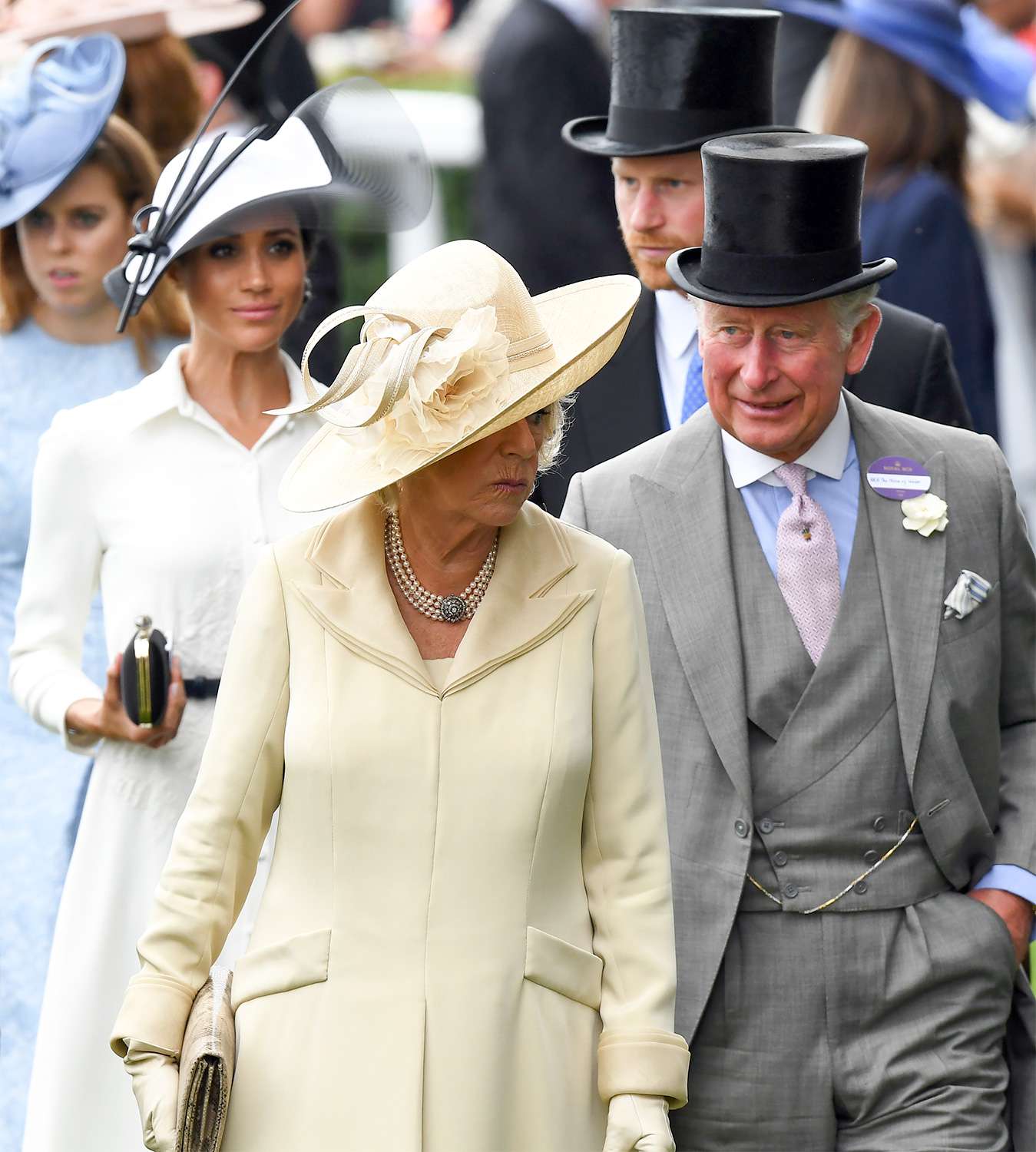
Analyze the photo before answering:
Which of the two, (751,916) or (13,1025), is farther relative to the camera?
(13,1025)

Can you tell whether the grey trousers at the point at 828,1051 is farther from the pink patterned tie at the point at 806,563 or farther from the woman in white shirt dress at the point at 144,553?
the woman in white shirt dress at the point at 144,553

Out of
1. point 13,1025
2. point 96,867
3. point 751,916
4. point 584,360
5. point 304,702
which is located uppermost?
point 584,360

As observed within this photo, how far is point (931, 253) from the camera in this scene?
25.3 feet

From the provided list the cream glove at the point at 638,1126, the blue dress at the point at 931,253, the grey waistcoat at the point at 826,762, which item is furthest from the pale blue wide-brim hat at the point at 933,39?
the cream glove at the point at 638,1126

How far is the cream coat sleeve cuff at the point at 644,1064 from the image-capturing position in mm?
3797

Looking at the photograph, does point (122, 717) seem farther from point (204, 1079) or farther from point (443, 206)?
point (443, 206)

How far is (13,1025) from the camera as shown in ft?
19.2

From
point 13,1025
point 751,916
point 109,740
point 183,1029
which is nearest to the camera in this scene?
point 183,1029

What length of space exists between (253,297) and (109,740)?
1.01 metres

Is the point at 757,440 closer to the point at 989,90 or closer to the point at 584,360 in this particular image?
the point at 584,360

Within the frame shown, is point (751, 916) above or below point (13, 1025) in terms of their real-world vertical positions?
above

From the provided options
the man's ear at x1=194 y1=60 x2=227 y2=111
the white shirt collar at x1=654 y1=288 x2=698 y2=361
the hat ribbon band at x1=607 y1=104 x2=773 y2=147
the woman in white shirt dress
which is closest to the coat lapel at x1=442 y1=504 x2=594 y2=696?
the woman in white shirt dress

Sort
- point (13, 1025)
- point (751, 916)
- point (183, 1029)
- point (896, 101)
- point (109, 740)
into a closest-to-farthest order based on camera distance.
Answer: point (183, 1029) < point (751, 916) < point (109, 740) < point (13, 1025) < point (896, 101)

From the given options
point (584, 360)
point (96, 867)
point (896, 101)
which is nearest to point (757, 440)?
point (584, 360)
